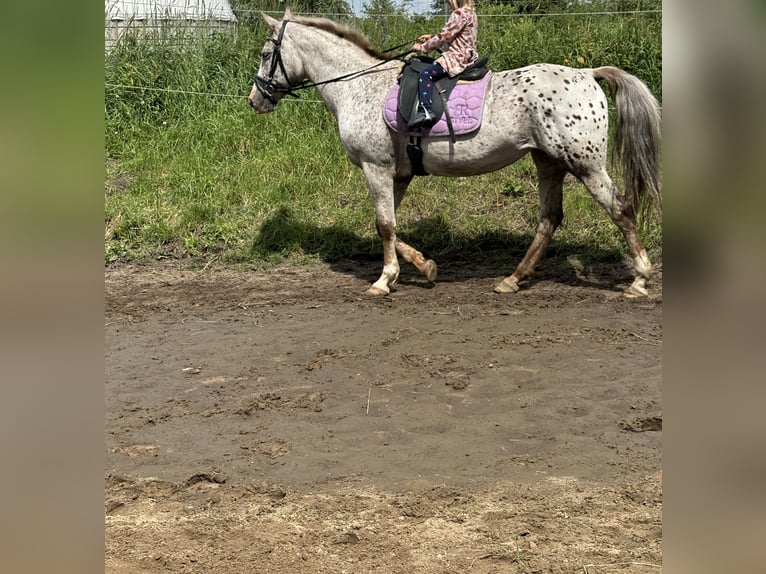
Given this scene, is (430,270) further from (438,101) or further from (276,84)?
(276,84)

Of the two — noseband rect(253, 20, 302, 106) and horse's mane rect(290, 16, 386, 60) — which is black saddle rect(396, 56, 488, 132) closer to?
horse's mane rect(290, 16, 386, 60)

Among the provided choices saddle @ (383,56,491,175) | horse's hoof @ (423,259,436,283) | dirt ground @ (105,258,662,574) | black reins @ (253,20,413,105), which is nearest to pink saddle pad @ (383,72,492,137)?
saddle @ (383,56,491,175)

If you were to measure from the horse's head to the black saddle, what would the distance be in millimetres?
1263

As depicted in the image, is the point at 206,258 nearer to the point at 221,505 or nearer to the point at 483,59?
the point at 483,59

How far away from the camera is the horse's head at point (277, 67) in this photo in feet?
25.1

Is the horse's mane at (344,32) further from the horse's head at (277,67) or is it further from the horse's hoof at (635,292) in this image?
the horse's hoof at (635,292)

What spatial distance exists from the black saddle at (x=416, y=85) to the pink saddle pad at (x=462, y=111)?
4 cm

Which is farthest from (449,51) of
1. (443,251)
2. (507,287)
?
(443,251)

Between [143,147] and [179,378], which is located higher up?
[143,147]

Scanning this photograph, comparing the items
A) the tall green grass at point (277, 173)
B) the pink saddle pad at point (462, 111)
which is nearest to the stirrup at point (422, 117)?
the pink saddle pad at point (462, 111)
